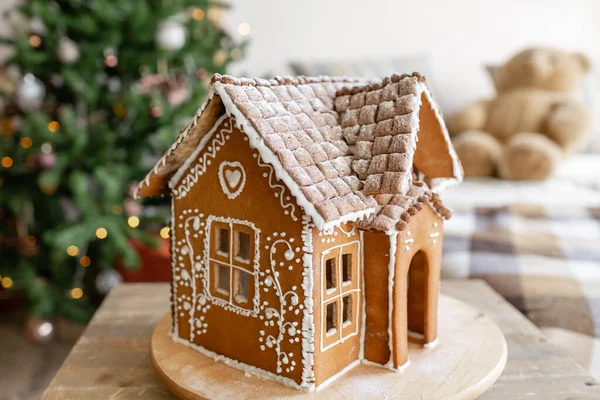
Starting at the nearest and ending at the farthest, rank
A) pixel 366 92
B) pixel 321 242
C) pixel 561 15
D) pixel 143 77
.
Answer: pixel 321 242
pixel 366 92
pixel 143 77
pixel 561 15

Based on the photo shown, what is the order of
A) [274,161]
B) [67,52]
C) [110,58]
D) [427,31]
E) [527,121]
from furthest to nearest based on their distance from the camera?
[427,31], [527,121], [110,58], [67,52], [274,161]

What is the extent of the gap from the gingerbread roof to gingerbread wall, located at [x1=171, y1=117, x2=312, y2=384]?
45mm

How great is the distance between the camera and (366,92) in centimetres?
89

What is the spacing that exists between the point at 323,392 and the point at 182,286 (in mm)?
343

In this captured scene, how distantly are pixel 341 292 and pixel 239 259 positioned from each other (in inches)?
7.1

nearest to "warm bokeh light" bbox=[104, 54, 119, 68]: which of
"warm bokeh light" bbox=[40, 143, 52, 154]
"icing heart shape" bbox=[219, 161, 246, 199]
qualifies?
"warm bokeh light" bbox=[40, 143, 52, 154]

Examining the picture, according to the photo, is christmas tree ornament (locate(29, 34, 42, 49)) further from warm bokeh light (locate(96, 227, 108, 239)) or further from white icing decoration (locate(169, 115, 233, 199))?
white icing decoration (locate(169, 115, 233, 199))

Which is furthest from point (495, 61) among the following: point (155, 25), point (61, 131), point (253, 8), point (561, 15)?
point (61, 131)

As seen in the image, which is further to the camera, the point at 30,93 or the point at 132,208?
the point at 132,208

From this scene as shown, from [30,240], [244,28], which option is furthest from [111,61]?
[244,28]

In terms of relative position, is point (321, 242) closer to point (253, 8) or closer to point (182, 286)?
point (182, 286)

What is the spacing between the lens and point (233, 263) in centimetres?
87

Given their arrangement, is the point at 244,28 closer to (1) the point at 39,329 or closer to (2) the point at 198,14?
(2) the point at 198,14

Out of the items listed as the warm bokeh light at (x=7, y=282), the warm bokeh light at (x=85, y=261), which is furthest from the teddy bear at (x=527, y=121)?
the warm bokeh light at (x=7, y=282)
